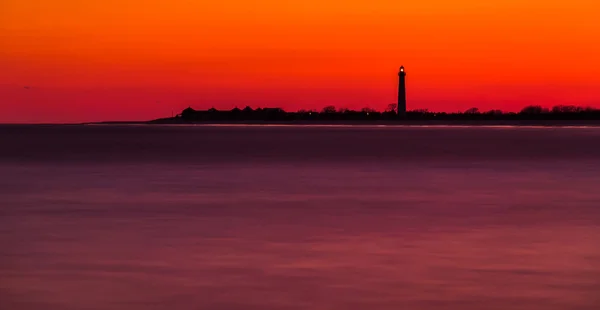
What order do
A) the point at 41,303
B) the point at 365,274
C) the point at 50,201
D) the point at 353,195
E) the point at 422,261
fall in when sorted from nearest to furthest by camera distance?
the point at 41,303
the point at 365,274
the point at 422,261
the point at 50,201
the point at 353,195

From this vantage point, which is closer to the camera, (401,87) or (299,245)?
(299,245)

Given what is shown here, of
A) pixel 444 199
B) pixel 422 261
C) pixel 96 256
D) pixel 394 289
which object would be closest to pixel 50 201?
pixel 444 199

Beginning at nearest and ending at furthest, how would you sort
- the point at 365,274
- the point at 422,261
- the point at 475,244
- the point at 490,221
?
1. the point at 365,274
2. the point at 422,261
3. the point at 475,244
4. the point at 490,221

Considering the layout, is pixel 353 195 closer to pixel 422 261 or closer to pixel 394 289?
pixel 422 261

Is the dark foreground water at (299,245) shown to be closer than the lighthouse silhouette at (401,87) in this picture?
Yes

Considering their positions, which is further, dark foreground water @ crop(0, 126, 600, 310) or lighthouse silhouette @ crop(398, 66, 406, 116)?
lighthouse silhouette @ crop(398, 66, 406, 116)

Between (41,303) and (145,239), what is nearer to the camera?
(41,303)

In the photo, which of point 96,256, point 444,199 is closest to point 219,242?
point 96,256

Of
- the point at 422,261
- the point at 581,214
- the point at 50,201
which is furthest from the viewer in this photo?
the point at 50,201

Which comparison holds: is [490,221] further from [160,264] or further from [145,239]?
[160,264]
